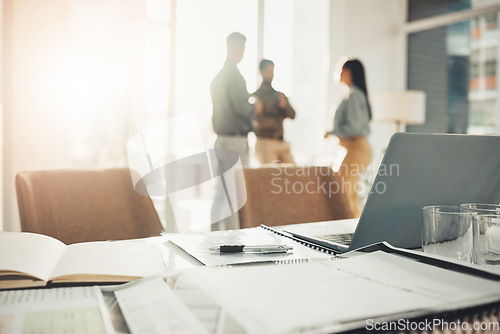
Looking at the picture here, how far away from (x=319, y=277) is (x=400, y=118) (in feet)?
14.0

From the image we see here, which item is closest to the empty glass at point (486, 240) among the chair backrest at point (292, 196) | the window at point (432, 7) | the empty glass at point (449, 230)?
the empty glass at point (449, 230)

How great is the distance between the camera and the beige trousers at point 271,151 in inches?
155

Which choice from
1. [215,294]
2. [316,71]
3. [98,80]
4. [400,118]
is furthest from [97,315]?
[316,71]

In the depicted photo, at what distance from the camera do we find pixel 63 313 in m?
0.53

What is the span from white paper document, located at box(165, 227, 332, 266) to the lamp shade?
12.3 feet

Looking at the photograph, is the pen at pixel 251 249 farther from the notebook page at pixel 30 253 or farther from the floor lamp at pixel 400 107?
the floor lamp at pixel 400 107

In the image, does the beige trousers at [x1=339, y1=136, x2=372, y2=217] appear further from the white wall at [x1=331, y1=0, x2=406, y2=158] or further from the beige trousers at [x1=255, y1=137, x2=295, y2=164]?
the white wall at [x1=331, y1=0, x2=406, y2=158]

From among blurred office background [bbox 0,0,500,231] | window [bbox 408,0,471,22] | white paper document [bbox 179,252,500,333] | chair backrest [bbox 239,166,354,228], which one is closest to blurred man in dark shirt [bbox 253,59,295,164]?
blurred office background [bbox 0,0,500,231]

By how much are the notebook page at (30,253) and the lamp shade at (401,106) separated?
13.7 feet

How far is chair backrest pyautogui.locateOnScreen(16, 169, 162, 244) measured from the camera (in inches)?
49.3

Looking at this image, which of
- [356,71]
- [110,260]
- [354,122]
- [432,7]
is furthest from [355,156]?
[110,260]

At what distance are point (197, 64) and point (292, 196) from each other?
9.69 feet

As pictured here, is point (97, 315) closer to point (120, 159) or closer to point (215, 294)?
point (215, 294)

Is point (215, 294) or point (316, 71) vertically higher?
point (316, 71)
